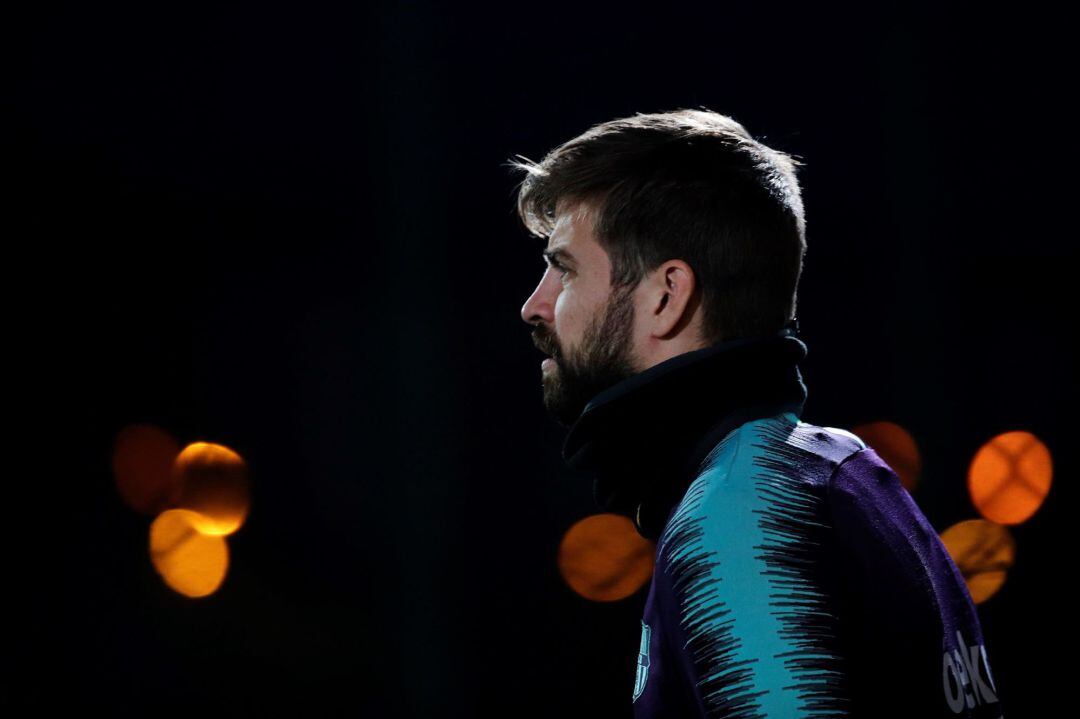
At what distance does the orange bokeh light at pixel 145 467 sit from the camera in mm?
4770

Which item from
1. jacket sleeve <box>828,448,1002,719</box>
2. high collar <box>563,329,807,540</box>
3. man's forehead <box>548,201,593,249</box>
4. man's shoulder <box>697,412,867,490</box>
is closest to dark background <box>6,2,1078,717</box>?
man's forehead <box>548,201,593,249</box>

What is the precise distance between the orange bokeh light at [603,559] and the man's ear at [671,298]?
4333mm

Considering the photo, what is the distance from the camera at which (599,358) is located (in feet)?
3.64

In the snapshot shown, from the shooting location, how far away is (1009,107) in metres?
4.68

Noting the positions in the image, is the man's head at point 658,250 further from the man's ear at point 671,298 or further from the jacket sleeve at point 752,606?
the jacket sleeve at point 752,606

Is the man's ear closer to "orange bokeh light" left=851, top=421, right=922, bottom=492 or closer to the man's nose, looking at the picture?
the man's nose

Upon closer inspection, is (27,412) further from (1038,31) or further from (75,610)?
(1038,31)

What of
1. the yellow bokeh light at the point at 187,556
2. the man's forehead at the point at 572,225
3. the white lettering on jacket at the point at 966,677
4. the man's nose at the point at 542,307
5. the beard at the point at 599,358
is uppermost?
the man's forehead at the point at 572,225

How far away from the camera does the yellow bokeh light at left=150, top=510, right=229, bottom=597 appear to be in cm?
→ 482

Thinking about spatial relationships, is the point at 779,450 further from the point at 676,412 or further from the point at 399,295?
the point at 399,295

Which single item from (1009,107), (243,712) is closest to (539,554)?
(243,712)

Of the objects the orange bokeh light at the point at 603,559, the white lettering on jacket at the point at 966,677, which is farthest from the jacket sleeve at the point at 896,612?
the orange bokeh light at the point at 603,559

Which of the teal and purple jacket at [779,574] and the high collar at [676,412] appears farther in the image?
the high collar at [676,412]

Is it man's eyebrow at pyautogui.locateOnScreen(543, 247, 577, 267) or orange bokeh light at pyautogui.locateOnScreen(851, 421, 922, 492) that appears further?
orange bokeh light at pyautogui.locateOnScreen(851, 421, 922, 492)
